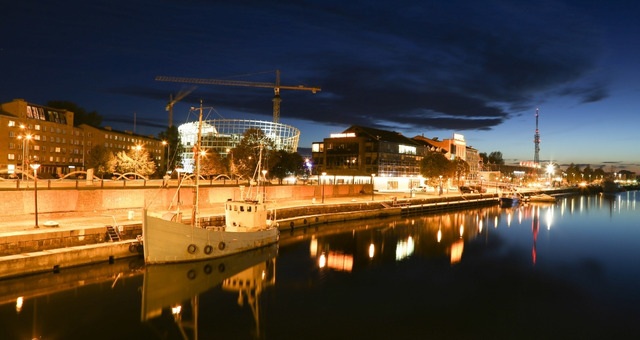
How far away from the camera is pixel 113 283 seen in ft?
86.9

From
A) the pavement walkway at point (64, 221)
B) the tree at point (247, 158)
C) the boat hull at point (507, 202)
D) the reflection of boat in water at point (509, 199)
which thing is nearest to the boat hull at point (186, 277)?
the pavement walkway at point (64, 221)

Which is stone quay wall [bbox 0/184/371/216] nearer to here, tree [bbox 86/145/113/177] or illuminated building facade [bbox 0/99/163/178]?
illuminated building facade [bbox 0/99/163/178]

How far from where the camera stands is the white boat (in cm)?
2959

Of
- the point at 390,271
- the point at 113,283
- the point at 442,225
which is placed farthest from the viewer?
the point at 442,225

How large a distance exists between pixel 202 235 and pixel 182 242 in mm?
1509

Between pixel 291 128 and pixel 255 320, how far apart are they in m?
106

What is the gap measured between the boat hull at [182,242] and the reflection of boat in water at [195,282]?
20.2 inches

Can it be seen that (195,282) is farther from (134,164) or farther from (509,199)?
(509,199)

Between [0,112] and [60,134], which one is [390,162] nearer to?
[60,134]

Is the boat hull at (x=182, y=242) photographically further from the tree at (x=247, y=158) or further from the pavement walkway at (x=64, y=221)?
the tree at (x=247, y=158)

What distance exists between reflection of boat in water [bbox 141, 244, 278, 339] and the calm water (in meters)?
0.07

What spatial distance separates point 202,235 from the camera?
3180 centimetres

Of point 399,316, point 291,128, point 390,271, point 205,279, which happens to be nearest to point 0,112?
point 291,128

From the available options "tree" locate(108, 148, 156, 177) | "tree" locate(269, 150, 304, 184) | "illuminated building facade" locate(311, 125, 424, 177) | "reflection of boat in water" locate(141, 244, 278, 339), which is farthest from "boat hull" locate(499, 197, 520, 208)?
"reflection of boat in water" locate(141, 244, 278, 339)
